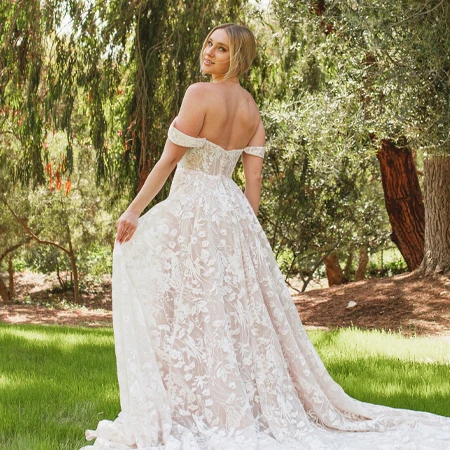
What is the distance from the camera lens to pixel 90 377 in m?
4.06

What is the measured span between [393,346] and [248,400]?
9.18 ft

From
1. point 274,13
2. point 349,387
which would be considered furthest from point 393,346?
point 274,13

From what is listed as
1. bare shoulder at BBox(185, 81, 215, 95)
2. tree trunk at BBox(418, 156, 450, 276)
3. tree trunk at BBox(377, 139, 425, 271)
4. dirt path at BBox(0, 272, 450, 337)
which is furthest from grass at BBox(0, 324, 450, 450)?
tree trunk at BBox(377, 139, 425, 271)

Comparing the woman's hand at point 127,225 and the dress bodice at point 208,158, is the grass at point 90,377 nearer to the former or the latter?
the woman's hand at point 127,225

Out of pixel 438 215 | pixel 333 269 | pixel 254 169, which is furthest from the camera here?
pixel 333 269

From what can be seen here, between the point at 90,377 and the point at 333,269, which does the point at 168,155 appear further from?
the point at 333,269

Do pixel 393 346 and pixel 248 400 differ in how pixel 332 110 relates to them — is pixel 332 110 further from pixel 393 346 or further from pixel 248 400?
pixel 248 400

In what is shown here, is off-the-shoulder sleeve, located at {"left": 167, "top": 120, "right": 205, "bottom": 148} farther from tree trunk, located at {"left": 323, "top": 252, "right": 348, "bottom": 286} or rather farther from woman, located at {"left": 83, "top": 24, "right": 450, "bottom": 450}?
tree trunk, located at {"left": 323, "top": 252, "right": 348, "bottom": 286}

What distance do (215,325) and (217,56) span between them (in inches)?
43.6

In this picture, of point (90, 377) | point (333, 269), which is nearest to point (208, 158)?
point (90, 377)

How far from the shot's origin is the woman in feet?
8.60

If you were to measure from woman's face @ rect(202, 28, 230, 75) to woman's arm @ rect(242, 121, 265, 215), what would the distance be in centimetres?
33

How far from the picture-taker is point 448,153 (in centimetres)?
619

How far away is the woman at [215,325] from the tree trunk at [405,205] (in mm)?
6335
